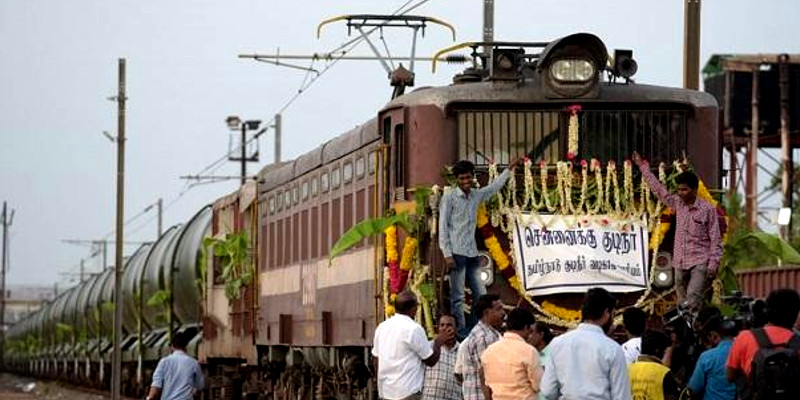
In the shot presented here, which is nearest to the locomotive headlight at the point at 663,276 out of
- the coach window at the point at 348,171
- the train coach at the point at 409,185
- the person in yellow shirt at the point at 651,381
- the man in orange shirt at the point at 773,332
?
the train coach at the point at 409,185

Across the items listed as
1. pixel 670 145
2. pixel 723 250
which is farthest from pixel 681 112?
pixel 723 250

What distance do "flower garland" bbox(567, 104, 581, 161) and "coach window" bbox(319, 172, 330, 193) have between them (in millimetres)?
5002

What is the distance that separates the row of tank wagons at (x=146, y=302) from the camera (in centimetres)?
3741

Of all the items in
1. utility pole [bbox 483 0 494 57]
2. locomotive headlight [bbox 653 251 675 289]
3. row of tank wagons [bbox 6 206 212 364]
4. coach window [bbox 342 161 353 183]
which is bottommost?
row of tank wagons [bbox 6 206 212 364]

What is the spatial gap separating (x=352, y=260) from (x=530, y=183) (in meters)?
3.63

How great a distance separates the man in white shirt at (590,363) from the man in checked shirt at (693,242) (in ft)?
17.2

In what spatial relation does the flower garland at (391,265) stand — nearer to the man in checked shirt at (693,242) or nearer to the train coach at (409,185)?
the train coach at (409,185)

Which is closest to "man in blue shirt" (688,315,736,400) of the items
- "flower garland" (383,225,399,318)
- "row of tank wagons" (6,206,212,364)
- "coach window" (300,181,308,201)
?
"flower garland" (383,225,399,318)

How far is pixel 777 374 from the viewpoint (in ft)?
37.1

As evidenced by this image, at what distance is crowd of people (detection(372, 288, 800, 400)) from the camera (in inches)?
455

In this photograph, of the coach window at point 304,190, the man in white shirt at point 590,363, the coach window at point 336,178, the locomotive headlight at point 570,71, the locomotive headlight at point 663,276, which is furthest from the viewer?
the coach window at point 304,190

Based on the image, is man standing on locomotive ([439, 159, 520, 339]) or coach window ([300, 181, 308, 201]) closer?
man standing on locomotive ([439, 159, 520, 339])

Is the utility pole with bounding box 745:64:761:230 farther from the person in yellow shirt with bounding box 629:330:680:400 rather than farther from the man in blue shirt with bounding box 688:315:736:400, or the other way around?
the person in yellow shirt with bounding box 629:330:680:400

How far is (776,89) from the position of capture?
56.0m
